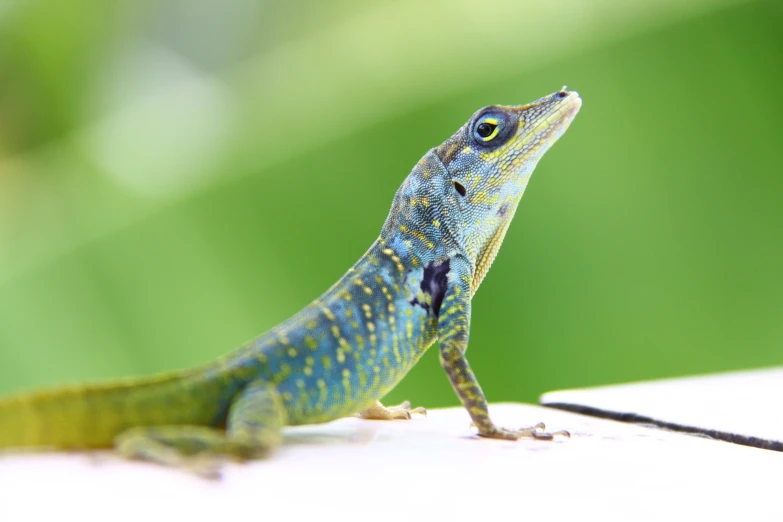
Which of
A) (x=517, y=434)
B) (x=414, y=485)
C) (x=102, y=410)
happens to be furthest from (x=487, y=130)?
(x=102, y=410)

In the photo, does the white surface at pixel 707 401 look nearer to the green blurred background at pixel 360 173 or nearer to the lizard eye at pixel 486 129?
the lizard eye at pixel 486 129

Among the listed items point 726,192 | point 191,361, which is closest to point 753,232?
point 726,192

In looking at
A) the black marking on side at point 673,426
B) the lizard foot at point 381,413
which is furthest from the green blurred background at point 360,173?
the lizard foot at point 381,413

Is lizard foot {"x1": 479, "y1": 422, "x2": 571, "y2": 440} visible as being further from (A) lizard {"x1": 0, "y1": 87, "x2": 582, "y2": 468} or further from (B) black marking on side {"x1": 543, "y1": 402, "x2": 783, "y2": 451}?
(B) black marking on side {"x1": 543, "y1": 402, "x2": 783, "y2": 451}

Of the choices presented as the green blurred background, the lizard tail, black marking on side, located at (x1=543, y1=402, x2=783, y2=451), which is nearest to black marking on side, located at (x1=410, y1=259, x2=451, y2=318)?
the lizard tail

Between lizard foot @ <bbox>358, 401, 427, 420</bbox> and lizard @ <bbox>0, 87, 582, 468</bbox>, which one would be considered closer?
lizard @ <bbox>0, 87, 582, 468</bbox>

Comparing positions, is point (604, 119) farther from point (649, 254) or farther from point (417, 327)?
point (417, 327)
